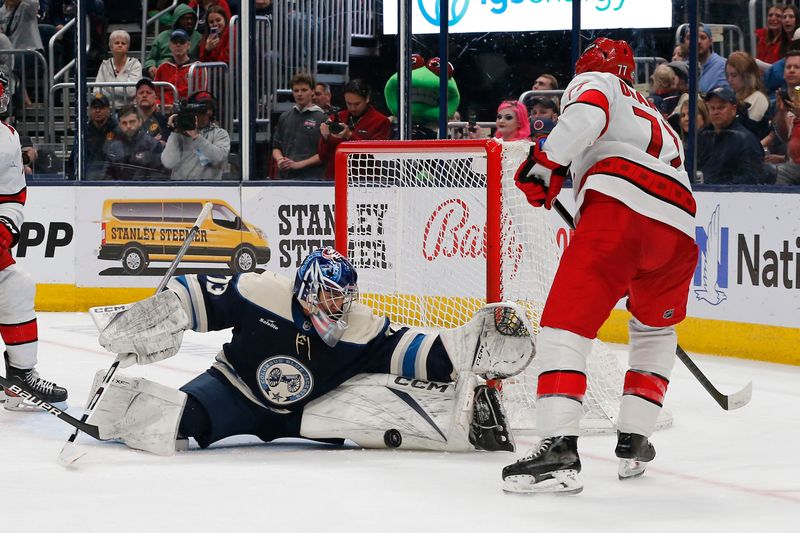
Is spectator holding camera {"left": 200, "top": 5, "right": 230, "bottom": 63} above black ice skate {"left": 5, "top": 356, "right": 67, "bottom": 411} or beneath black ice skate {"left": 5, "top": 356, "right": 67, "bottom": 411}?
above

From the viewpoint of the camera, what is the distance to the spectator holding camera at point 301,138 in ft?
26.9

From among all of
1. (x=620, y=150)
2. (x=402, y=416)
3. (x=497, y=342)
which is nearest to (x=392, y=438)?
(x=402, y=416)

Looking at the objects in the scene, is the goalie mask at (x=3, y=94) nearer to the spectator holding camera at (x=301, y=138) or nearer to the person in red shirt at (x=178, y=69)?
the spectator holding camera at (x=301, y=138)

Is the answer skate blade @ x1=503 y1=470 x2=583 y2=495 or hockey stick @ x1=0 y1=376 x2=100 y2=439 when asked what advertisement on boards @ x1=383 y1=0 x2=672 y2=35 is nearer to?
hockey stick @ x1=0 y1=376 x2=100 y2=439

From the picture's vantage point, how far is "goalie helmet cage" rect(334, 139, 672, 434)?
15.2 ft

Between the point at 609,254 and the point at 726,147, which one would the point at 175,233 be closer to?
the point at 726,147

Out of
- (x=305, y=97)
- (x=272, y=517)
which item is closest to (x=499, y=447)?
(x=272, y=517)

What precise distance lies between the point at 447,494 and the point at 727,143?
378cm

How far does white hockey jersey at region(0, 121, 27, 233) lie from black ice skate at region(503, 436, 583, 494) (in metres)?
2.40

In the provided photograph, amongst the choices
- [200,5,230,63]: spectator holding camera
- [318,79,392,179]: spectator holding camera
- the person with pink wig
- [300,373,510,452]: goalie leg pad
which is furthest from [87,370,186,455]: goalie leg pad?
[200,5,230,63]: spectator holding camera

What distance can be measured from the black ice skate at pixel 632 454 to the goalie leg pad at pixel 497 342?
0.41 m

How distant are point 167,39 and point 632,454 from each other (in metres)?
6.05

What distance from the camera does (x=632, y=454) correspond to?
12.0ft

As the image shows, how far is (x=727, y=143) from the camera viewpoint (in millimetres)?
6688
